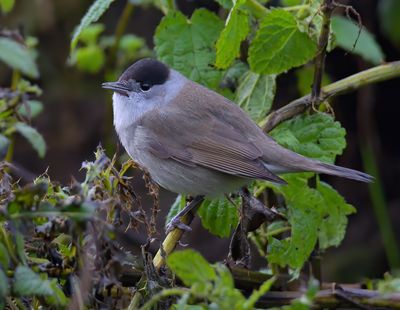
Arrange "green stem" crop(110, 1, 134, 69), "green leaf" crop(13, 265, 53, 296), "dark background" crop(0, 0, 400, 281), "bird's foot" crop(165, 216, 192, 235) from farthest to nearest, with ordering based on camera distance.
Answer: "dark background" crop(0, 0, 400, 281)
"green stem" crop(110, 1, 134, 69)
"bird's foot" crop(165, 216, 192, 235)
"green leaf" crop(13, 265, 53, 296)

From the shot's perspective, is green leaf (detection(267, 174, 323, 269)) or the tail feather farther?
the tail feather

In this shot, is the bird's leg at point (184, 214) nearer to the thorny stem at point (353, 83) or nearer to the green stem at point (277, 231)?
the green stem at point (277, 231)

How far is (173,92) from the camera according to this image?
136 inches

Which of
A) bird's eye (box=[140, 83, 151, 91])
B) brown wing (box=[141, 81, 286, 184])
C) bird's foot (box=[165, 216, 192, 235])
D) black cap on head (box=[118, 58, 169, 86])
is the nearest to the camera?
bird's foot (box=[165, 216, 192, 235])

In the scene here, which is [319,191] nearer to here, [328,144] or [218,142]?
[328,144]

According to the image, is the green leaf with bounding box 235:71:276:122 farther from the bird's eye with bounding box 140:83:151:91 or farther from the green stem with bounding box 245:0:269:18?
the bird's eye with bounding box 140:83:151:91

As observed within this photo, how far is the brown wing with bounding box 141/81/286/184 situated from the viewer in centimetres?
312

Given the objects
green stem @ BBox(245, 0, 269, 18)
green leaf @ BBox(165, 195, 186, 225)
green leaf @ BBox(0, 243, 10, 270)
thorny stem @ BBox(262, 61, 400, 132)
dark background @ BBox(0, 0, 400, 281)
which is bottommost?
dark background @ BBox(0, 0, 400, 281)

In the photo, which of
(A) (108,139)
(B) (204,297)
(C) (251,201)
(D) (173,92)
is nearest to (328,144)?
(C) (251,201)

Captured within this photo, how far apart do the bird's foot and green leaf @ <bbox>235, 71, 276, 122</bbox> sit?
0.55 m

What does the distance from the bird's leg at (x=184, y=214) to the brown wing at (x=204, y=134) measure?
6.8 inches

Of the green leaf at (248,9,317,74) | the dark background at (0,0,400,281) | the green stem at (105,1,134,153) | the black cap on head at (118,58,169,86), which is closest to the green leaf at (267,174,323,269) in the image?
the green leaf at (248,9,317,74)

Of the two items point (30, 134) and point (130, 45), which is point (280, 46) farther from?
point (130, 45)

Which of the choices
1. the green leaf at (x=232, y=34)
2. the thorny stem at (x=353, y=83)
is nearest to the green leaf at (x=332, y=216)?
the thorny stem at (x=353, y=83)
